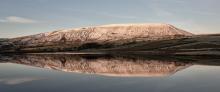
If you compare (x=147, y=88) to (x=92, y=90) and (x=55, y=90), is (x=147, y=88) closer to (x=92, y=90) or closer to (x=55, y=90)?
(x=92, y=90)

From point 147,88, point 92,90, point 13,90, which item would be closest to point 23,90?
point 13,90

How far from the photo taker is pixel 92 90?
2959 centimetres

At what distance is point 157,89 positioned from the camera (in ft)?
96.9

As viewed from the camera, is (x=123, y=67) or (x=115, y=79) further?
(x=123, y=67)

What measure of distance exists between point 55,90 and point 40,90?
1170 mm

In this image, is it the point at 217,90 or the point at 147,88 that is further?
the point at 147,88

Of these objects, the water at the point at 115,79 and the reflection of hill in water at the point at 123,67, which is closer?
the water at the point at 115,79

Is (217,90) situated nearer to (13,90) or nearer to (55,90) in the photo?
(55,90)

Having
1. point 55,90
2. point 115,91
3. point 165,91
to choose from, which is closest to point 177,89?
point 165,91

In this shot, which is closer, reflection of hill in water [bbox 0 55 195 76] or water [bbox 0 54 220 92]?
water [bbox 0 54 220 92]

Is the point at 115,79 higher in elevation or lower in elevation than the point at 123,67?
higher

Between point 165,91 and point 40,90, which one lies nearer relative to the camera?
point 165,91

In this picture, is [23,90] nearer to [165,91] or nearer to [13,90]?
[13,90]

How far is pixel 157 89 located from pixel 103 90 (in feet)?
13.2
